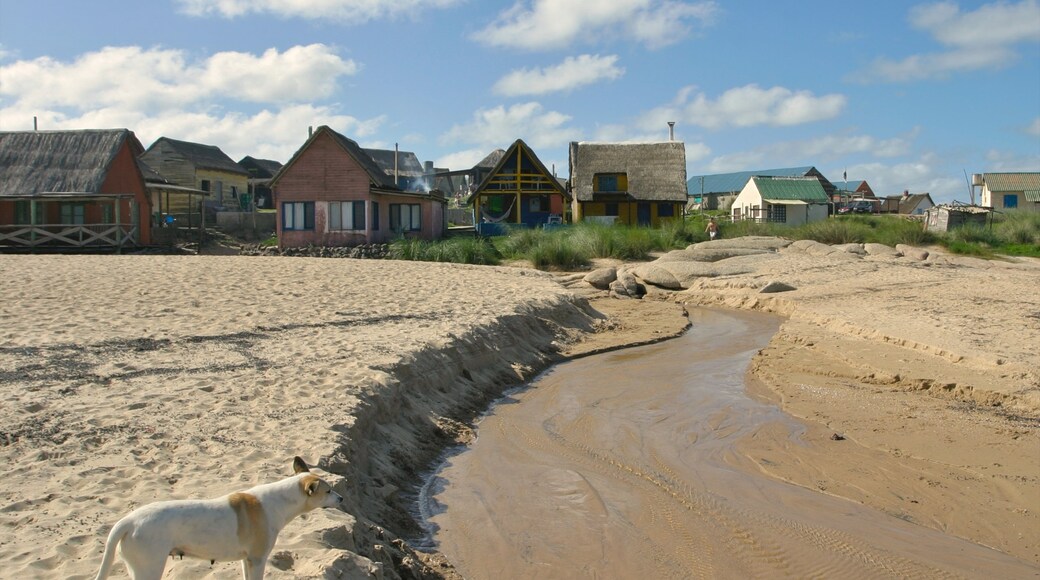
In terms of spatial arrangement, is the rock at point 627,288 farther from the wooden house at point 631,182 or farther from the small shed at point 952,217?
the small shed at point 952,217

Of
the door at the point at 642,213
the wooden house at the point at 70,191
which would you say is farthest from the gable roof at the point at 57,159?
the door at the point at 642,213

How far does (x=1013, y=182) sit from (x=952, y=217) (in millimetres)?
22058

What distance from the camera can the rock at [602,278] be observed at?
24.6m

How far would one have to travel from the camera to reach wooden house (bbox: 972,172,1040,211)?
5712cm

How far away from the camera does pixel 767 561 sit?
673cm

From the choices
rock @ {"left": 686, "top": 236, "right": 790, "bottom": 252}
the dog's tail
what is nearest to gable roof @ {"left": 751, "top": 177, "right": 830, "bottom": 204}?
rock @ {"left": 686, "top": 236, "right": 790, "bottom": 252}

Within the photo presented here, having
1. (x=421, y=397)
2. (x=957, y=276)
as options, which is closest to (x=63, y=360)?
(x=421, y=397)

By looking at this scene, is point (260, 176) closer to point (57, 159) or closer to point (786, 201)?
point (57, 159)

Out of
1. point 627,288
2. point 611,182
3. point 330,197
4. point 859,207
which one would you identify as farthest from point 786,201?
point 627,288

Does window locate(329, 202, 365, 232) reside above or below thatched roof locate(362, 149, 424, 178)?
below

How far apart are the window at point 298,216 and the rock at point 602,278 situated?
12.4 metres

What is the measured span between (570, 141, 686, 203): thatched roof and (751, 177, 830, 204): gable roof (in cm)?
1243

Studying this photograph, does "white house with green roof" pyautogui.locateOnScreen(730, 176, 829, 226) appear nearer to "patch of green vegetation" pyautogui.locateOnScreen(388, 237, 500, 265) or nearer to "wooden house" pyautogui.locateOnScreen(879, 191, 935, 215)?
"wooden house" pyautogui.locateOnScreen(879, 191, 935, 215)

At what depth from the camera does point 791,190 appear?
54812mm
